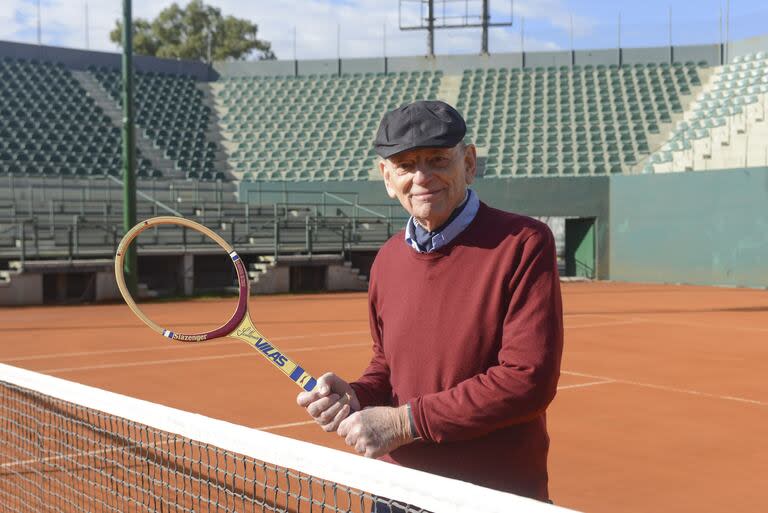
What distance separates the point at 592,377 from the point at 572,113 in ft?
79.8

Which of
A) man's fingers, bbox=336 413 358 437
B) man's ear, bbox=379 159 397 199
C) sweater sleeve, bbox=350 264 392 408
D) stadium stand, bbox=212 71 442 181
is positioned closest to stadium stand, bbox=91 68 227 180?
stadium stand, bbox=212 71 442 181

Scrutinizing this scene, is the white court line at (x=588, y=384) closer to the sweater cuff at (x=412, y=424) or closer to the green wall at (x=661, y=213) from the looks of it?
the sweater cuff at (x=412, y=424)

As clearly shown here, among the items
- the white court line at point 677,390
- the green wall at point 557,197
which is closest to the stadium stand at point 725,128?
the green wall at point 557,197

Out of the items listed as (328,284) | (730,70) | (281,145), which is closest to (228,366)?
(328,284)

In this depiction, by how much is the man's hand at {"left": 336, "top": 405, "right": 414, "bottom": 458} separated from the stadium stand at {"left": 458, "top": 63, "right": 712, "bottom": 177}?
28776mm

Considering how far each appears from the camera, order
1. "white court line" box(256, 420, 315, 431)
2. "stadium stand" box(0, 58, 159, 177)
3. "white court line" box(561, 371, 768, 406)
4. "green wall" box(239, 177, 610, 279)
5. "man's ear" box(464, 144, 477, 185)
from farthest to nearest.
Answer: "stadium stand" box(0, 58, 159, 177)
"green wall" box(239, 177, 610, 279)
"white court line" box(561, 371, 768, 406)
"white court line" box(256, 420, 315, 431)
"man's ear" box(464, 144, 477, 185)

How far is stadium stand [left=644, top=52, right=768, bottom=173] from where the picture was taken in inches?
1077

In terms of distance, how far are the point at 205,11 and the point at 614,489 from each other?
64882 millimetres

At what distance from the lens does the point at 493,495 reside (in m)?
2.39

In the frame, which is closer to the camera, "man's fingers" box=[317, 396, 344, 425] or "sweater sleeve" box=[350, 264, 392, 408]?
"man's fingers" box=[317, 396, 344, 425]

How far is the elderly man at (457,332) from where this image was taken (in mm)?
2564

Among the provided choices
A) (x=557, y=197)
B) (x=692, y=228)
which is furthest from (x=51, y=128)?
(x=692, y=228)

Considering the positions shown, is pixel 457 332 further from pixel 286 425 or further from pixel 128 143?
pixel 128 143

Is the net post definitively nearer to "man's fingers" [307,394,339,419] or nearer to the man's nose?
"man's fingers" [307,394,339,419]
